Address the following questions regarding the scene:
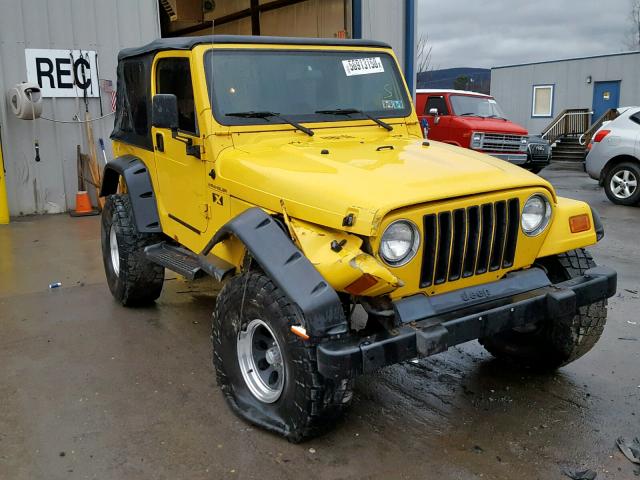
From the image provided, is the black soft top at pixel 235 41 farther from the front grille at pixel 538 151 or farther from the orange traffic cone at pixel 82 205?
the front grille at pixel 538 151

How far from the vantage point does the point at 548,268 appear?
375cm

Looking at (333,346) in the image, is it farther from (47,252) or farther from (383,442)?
(47,252)

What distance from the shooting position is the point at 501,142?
13.9m

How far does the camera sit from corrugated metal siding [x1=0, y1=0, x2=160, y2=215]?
9344 millimetres

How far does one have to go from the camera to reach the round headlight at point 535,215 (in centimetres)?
338

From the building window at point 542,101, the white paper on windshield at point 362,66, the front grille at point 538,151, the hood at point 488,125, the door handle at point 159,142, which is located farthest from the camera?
the building window at point 542,101

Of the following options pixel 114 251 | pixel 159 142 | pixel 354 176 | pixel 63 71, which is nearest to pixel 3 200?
pixel 63 71

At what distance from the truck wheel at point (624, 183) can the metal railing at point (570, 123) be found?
40.8ft

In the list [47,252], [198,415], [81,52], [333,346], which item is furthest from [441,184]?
[81,52]

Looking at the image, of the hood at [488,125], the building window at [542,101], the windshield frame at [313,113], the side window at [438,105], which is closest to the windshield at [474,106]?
the side window at [438,105]

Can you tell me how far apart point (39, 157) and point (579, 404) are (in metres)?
8.73

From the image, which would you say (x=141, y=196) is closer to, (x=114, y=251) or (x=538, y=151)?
(x=114, y=251)

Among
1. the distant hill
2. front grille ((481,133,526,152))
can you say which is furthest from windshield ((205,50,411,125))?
the distant hill

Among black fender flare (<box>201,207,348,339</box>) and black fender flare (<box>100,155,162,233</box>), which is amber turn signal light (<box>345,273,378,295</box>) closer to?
black fender flare (<box>201,207,348,339</box>)
